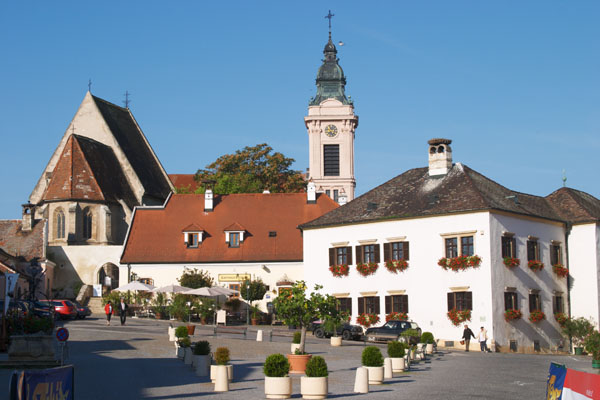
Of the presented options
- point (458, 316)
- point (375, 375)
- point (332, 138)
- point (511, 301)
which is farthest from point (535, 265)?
point (332, 138)

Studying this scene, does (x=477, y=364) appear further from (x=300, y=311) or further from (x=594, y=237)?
(x=594, y=237)

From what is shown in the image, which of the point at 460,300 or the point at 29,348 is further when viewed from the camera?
the point at 460,300

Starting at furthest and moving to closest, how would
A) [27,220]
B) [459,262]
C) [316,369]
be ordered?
[27,220], [459,262], [316,369]

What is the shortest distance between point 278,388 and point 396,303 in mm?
29470

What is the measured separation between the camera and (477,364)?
35.3 meters

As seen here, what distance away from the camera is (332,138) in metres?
110

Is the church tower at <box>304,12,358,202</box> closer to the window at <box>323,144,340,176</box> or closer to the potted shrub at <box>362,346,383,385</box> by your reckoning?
the window at <box>323,144,340,176</box>

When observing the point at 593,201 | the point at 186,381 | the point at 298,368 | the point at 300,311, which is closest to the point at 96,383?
the point at 186,381

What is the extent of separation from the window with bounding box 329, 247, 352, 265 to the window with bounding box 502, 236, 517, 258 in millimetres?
9378

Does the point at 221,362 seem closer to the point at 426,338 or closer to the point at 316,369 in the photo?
the point at 316,369

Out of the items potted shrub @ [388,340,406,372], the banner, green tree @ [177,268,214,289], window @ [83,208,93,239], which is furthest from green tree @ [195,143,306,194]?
the banner

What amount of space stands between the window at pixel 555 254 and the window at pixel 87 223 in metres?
38.6

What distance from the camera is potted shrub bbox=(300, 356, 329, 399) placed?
2194 cm

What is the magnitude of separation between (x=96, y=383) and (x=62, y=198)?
50.7 m
